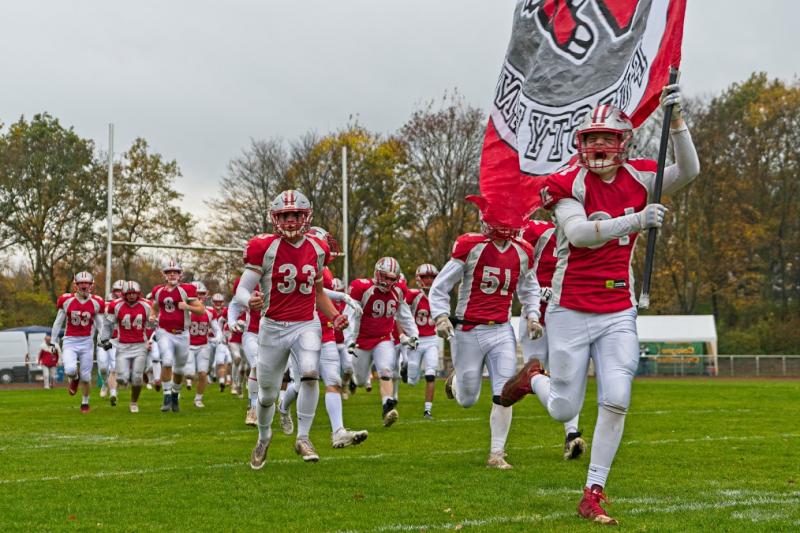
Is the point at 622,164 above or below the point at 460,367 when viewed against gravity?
above

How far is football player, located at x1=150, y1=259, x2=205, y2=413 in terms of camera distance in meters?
18.6

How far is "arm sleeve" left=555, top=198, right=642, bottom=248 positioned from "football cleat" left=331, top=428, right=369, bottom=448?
11.6 feet

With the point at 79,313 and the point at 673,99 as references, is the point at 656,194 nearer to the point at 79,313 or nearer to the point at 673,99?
the point at 673,99

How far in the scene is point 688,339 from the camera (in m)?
42.7

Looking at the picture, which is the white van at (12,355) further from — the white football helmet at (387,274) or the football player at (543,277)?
the football player at (543,277)

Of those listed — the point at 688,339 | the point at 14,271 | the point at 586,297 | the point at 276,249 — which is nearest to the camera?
the point at 586,297

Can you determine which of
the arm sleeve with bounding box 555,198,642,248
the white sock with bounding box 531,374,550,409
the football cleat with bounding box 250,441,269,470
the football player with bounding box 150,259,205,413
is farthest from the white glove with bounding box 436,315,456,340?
the football player with bounding box 150,259,205,413

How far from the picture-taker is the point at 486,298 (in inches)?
418

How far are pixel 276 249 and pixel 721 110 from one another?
147 feet

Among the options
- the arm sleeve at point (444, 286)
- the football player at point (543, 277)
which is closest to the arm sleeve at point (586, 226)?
the arm sleeve at point (444, 286)

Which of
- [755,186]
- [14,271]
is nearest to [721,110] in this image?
[755,186]

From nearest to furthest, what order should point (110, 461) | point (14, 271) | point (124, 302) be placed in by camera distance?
1. point (110, 461)
2. point (124, 302)
3. point (14, 271)

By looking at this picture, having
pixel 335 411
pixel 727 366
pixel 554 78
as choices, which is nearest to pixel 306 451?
pixel 335 411

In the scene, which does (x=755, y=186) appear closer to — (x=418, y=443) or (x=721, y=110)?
(x=721, y=110)
